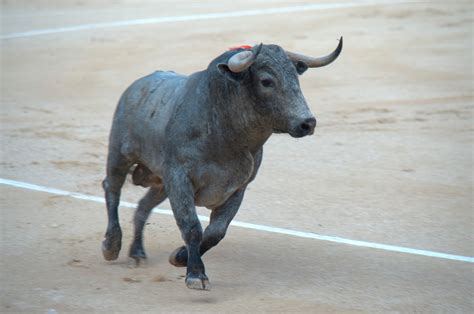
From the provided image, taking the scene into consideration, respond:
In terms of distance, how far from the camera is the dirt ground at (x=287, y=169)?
7.35m

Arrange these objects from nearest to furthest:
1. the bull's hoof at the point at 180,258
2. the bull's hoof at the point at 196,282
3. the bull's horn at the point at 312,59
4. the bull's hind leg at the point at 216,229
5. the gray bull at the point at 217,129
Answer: the gray bull at the point at 217,129 → the bull's hoof at the point at 196,282 → the bull's horn at the point at 312,59 → the bull's hind leg at the point at 216,229 → the bull's hoof at the point at 180,258

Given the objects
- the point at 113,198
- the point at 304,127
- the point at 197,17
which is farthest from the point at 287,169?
the point at 197,17

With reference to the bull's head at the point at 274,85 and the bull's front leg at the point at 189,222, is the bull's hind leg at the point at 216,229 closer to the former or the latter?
the bull's front leg at the point at 189,222

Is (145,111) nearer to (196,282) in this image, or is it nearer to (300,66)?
(300,66)

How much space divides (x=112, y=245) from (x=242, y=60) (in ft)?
6.79

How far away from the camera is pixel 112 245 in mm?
7984

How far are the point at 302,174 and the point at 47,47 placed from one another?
841cm

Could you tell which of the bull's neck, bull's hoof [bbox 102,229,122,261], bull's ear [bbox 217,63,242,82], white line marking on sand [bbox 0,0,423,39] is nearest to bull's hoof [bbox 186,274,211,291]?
the bull's neck

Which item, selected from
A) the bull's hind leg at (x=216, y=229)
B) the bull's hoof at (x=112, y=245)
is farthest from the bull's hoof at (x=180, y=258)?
the bull's hoof at (x=112, y=245)

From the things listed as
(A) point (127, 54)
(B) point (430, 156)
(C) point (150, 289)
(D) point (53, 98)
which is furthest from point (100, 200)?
(A) point (127, 54)

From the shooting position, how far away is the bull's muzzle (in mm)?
6766

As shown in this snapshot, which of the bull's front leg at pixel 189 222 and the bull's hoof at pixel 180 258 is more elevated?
the bull's front leg at pixel 189 222

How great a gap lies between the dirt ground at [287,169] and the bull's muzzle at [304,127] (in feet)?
3.97

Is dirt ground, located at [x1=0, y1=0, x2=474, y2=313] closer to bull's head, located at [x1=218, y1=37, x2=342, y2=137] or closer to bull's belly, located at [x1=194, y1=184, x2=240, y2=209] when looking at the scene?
bull's belly, located at [x1=194, y1=184, x2=240, y2=209]
